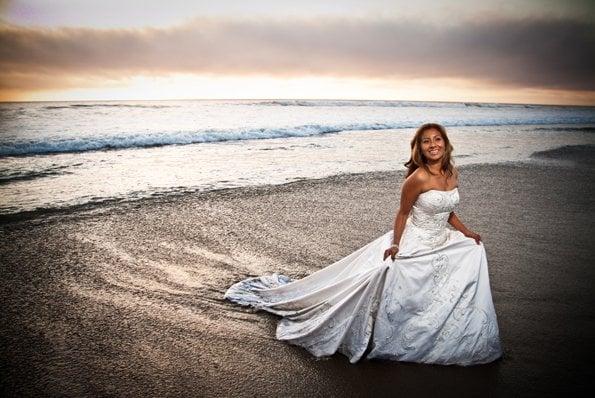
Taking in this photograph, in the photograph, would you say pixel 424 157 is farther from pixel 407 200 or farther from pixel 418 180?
pixel 407 200

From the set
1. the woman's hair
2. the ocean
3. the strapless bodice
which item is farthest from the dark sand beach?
the ocean

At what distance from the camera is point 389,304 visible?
323 cm

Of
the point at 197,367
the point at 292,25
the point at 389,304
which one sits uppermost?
the point at 292,25

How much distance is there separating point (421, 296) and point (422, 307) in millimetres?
94

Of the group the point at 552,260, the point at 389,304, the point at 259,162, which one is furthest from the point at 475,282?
the point at 259,162

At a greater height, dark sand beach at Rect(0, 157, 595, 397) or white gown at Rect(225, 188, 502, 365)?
white gown at Rect(225, 188, 502, 365)

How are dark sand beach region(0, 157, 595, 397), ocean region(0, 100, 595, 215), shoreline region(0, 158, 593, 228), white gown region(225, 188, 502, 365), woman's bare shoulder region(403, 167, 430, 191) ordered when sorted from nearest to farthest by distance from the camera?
dark sand beach region(0, 157, 595, 397)
white gown region(225, 188, 502, 365)
woman's bare shoulder region(403, 167, 430, 191)
shoreline region(0, 158, 593, 228)
ocean region(0, 100, 595, 215)

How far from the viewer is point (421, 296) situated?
3.24m

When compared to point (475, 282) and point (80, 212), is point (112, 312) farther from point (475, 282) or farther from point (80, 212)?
point (80, 212)

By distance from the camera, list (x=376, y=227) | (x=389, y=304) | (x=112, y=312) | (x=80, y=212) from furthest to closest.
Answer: (x=80, y=212)
(x=376, y=227)
(x=112, y=312)
(x=389, y=304)

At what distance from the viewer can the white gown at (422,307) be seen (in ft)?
10.4

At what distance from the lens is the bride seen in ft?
10.4

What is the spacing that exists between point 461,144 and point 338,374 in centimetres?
1963

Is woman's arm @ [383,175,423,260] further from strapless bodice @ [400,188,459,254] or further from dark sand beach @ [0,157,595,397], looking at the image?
dark sand beach @ [0,157,595,397]
